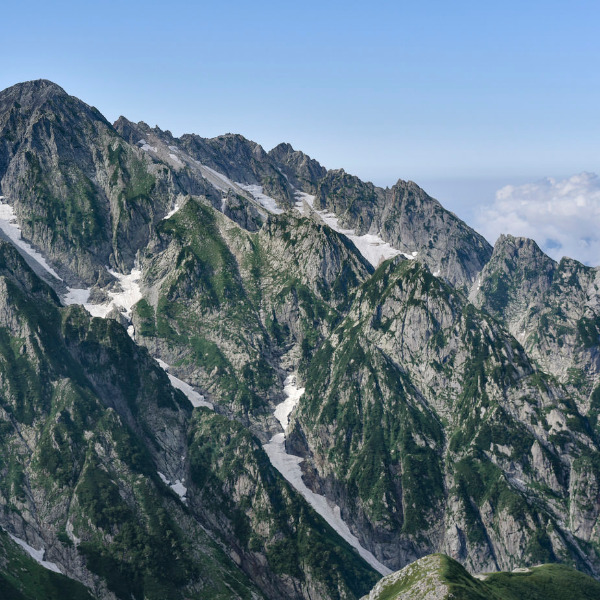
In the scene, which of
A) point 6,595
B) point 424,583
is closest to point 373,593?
point 424,583

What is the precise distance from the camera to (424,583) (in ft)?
599

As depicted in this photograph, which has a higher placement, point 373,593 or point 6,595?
point 373,593

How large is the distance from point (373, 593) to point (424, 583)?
20733 mm

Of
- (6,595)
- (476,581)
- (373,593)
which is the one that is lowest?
(6,595)

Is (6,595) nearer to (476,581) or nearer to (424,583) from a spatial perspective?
(424,583)

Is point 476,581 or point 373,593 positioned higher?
point 476,581

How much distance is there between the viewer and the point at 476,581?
19762cm

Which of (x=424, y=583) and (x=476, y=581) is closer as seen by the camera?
(x=424, y=583)

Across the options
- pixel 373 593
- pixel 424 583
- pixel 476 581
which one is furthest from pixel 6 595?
pixel 476 581

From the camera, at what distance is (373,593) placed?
198 m

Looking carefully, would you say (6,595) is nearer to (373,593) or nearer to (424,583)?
(373,593)

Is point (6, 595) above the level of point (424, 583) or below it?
below

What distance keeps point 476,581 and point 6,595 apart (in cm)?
12580

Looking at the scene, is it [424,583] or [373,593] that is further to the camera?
[373,593]
